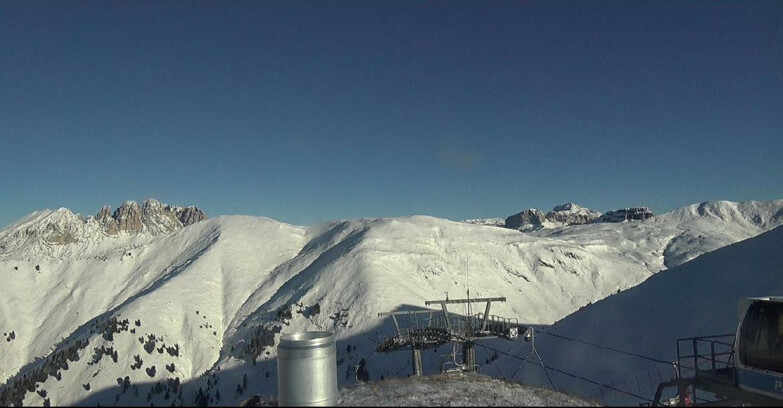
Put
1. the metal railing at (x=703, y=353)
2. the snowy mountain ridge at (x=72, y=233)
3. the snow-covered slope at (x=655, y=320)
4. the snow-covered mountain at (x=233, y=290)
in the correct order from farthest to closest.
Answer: the snowy mountain ridge at (x=72, y=233) → the snow-covered mountain at (x=233, y=290) → the snow-covered slope at (x=655, y=320) → the metal railing at (x=703, y=353)

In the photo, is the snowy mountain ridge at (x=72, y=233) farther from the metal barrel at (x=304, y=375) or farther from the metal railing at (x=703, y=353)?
the metal barrel at (x=304, y=375)

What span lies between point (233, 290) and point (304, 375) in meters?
78.4

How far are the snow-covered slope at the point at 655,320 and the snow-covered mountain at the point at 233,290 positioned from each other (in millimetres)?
14243

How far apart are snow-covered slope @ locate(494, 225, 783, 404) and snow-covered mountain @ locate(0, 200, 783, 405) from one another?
46.7 feet

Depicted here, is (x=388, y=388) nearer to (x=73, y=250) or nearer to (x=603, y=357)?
(x=603, y=357)

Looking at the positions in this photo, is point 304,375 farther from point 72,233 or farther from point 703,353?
point 72,233

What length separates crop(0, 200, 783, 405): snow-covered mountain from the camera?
55688 millimetres

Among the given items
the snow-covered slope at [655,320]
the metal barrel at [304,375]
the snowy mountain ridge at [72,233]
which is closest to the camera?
the metal barrel at [304,375]

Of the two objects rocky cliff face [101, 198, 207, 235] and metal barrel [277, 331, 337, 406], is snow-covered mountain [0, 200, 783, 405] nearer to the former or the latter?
rocky cliff face [101, 198, 207, 235]

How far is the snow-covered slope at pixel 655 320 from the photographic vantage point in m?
25.8

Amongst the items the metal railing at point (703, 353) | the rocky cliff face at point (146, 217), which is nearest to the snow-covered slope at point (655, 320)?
the metal railing at point (703, 353)

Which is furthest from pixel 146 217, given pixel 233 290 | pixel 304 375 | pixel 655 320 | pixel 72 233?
pixel 304 375

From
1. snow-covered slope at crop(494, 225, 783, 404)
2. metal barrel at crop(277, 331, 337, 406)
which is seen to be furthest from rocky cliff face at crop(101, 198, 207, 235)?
metal barrel at crop(277, 331, 337, 406)

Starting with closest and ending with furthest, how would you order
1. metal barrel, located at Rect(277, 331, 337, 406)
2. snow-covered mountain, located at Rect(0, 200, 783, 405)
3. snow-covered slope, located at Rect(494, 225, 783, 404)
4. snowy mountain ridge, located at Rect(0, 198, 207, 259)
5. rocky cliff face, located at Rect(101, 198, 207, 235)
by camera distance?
metal barrel, located at Rect(277, 331, 337, 406) → snow-covered slope, located at Rect(494, 225, 783, 404) → snow-covered mountain, located at Rect(0, 200, 783, 405) → snowy mountain ridge, located at Rect(0, 198, 207, 259) → rocky cliff face, located at Rect(101, 198, 207, 235)
